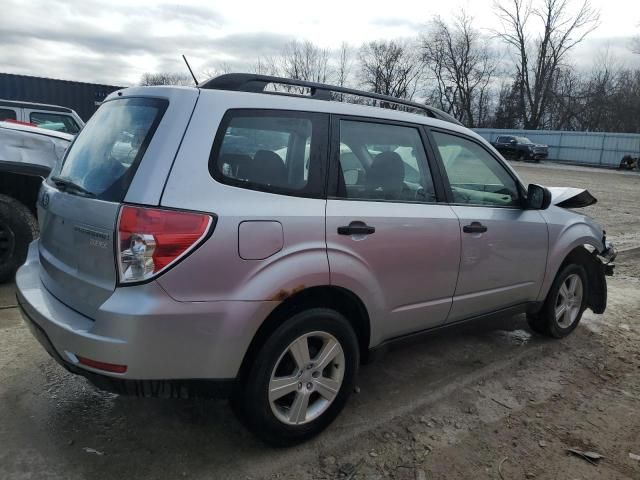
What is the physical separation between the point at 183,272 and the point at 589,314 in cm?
442

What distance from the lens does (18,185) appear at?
196 inches

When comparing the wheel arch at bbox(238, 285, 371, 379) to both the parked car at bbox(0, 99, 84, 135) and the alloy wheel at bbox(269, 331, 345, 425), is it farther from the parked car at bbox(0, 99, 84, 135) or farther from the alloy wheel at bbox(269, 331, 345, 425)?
the parked car at bbox(0, 99, 84, 135)

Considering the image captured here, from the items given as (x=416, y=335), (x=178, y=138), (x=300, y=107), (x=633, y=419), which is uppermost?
(x=300, y=107)

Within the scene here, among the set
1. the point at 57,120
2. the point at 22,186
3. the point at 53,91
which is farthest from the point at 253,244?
the point at 53,91

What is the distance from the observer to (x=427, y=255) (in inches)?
120

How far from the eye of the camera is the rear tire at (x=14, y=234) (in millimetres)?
4797

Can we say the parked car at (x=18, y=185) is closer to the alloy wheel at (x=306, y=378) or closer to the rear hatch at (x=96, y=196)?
the rear hatch at (x=96, y=196)

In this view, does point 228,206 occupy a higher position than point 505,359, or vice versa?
point 228,206

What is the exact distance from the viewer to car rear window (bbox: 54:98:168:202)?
2.31m

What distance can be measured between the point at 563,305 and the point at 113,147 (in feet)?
12.2

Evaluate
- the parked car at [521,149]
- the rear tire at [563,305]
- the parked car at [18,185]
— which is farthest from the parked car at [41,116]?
the parked car at [521,149]

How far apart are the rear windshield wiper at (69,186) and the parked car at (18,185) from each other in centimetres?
234

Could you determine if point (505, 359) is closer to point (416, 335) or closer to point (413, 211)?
point (416, 335)

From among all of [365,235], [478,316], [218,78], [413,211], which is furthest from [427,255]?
[218,78]
